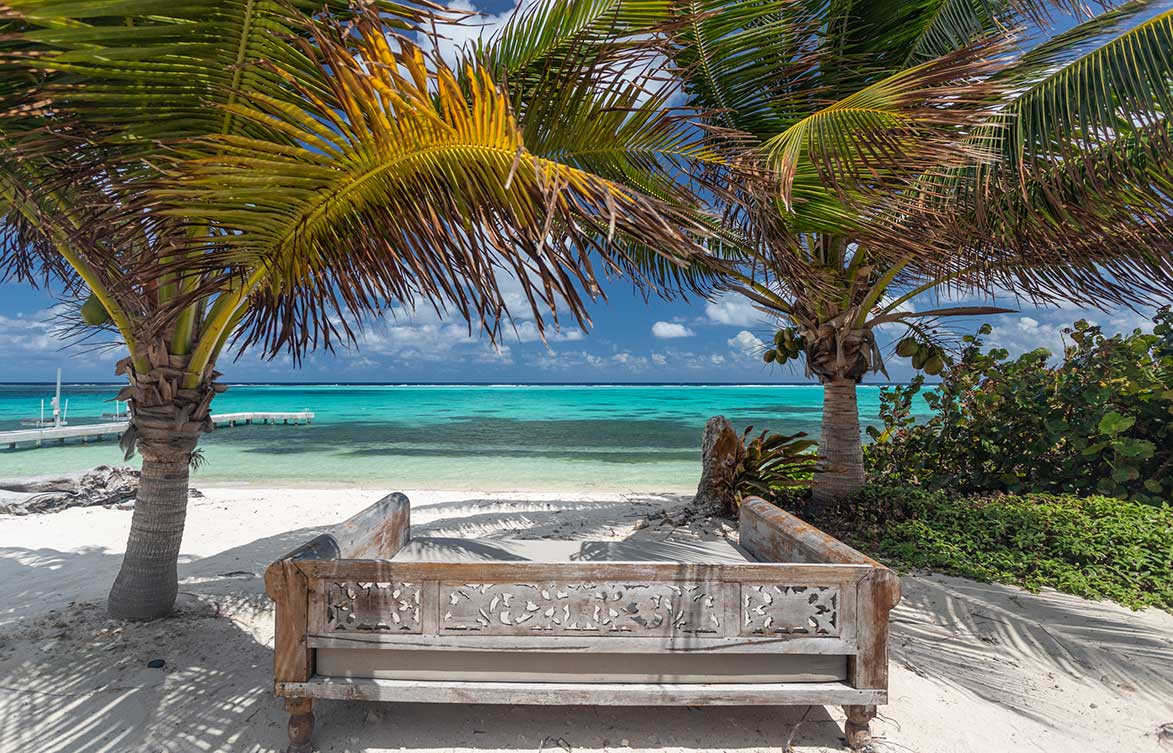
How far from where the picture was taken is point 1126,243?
3775mm

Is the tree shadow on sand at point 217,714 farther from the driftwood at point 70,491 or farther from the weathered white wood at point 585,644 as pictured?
the driftwood at point 70,491

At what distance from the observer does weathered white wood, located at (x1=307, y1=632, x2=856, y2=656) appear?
2400 mm

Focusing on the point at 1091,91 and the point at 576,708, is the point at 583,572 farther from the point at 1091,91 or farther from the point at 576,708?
the point at 1091,91

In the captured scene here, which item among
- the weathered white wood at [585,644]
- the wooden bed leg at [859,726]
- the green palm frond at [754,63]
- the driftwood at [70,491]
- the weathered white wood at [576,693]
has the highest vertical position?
the green palm frond at [754,63]

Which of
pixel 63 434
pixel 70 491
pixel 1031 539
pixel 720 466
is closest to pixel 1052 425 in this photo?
pixel 1031 539

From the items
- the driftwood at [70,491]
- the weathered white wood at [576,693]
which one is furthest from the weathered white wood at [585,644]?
the driftwood at [70,491]

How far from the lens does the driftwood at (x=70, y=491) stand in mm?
7109

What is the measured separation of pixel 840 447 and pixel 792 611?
368 centimetres

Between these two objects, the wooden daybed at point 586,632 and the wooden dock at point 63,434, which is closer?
the wooden daybed at point 586,632

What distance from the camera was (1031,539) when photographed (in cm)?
468

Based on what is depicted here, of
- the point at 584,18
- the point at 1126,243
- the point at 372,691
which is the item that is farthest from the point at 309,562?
the point at 1126,243

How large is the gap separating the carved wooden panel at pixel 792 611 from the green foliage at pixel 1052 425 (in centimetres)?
492

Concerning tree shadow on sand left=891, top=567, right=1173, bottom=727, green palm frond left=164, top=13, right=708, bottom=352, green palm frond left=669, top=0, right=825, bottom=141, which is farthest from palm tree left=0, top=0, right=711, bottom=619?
tree shadow on sand left=891, top=567, right=1173, bottom=727

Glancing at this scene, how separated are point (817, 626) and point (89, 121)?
3317mm
